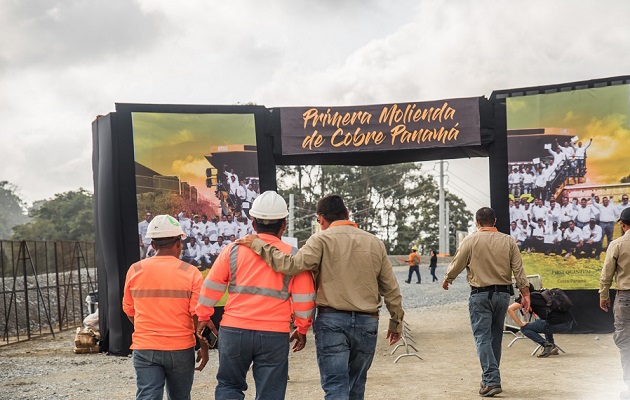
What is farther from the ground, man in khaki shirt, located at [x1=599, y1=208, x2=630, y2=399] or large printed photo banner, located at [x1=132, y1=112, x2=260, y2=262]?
large printed photo banner, located at [x1=132, y1=112, x2=260, y2=262]

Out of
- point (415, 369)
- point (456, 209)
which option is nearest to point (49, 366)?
point (415, 369)

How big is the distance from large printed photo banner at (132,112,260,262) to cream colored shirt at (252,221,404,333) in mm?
7737

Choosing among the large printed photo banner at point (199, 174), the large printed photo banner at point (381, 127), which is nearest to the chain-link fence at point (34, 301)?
the large printed photo banner at point (199, 174)

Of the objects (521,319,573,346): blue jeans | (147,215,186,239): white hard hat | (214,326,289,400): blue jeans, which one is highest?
(147,215,186,239): white hard hat

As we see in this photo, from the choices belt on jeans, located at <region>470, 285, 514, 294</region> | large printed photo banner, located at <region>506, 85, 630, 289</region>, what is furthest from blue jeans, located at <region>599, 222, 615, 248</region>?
belt on jeans, located at <region>470, 285, 514, 294</region>

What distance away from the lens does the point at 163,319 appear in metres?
4.99

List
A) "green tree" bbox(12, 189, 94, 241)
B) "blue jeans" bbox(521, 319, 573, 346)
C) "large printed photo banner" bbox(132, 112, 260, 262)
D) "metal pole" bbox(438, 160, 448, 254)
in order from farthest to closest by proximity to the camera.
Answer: "green tree" bbox(12, 189, 94, 241), "metal pole" bbox(438, 160, 448, 254), "large printed photo banner" bbox(132, 112, 260, 262), "blue jeans" bbox(521, 319, 573, 346)

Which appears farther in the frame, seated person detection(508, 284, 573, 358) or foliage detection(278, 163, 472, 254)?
foliage detection(278, 163, 472, 254)

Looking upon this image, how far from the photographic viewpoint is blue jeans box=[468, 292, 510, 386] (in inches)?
304

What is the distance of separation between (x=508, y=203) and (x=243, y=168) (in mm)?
4952

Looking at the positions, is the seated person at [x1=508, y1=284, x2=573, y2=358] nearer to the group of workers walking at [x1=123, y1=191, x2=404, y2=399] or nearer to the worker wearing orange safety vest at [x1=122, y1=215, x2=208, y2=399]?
the group of workers walking at [x1=123, y1=191, x2=404, y2=399]

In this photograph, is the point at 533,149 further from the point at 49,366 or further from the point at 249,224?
the point at 49,366

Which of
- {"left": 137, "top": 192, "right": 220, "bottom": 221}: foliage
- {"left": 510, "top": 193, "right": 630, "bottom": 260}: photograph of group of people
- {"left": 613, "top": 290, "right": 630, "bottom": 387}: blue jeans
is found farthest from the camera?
{"left": 510, "top": 193, "right": 630, "bottom": 260}: photograph of group of people

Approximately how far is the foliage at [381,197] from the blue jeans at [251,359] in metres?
50.9
